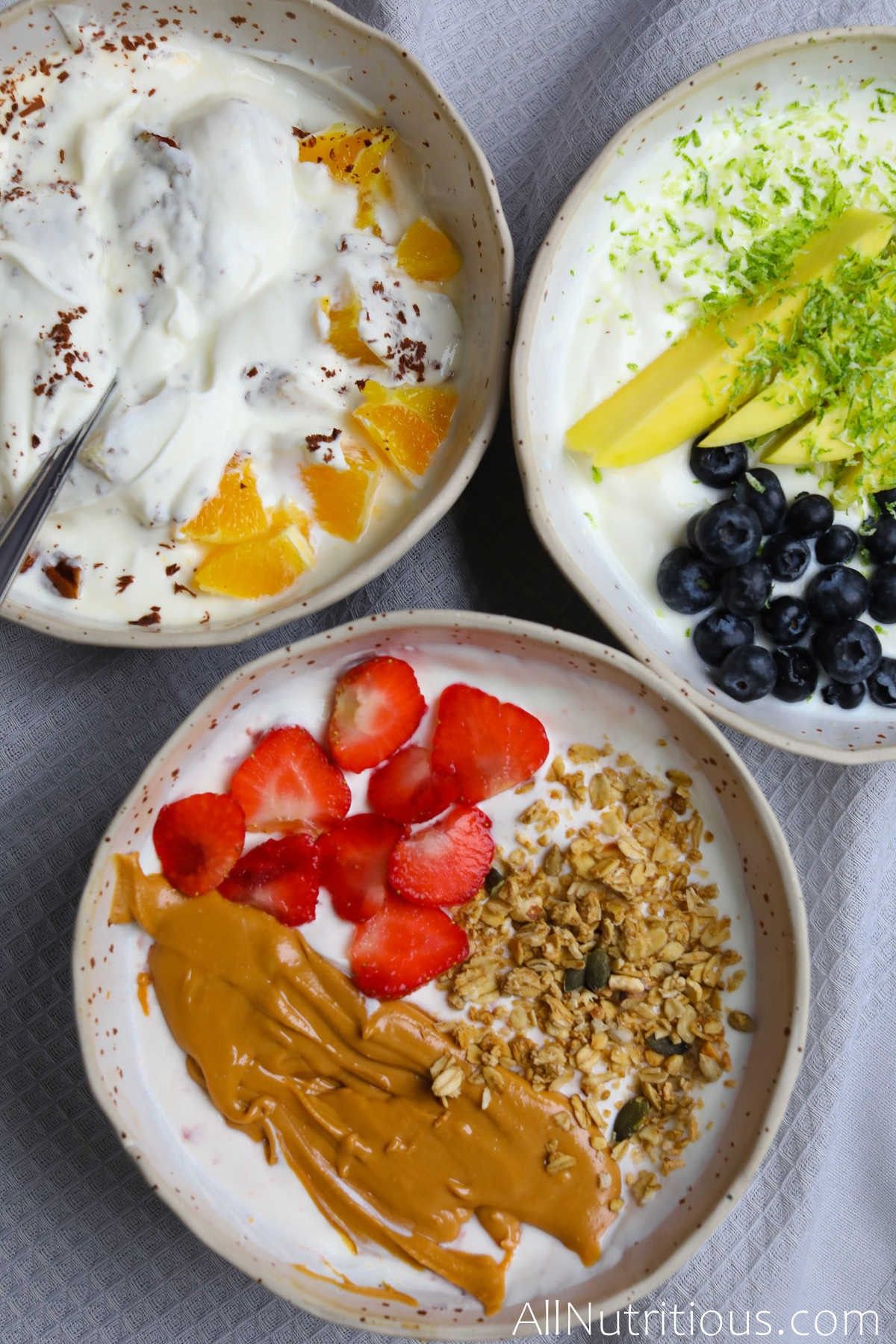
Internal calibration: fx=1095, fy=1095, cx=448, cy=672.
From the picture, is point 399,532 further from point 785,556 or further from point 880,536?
point 880,536

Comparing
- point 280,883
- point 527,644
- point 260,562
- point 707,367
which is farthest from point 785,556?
point 280,883

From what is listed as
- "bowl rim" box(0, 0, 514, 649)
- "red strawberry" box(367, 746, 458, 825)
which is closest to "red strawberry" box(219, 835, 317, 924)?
"red strawberry" box(367, 746, 458, 825)

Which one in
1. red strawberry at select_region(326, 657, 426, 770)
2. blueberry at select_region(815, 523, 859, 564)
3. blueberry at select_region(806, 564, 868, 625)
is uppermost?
red strawberry at select_region(326, 657, 426, 770)

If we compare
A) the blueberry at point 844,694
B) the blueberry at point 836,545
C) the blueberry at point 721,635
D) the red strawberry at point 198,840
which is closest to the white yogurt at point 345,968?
the red strawberry at point 198,840

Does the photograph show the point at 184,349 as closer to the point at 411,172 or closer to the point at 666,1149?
the point at 411,172

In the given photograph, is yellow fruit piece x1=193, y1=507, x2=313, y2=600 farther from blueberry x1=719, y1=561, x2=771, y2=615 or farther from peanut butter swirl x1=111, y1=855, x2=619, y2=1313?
blueberry x1=719, y1=561, x2=771, y2=615
